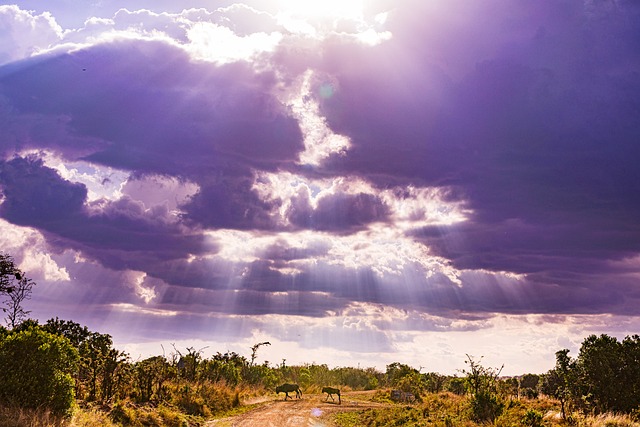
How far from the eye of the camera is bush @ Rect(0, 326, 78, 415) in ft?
57.6

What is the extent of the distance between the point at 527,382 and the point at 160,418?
94.8 metres

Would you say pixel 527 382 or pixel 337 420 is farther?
pixel 527 382

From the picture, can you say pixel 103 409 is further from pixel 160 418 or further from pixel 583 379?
pixel 583 379

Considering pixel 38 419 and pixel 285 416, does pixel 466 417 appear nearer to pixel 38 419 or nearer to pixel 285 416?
pixel 285 416

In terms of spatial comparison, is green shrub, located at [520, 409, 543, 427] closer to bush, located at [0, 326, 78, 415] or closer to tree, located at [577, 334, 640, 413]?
tree, located at [577, 334, 640, 413]

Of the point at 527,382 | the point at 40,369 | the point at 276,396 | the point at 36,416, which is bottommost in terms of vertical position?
the point at 527,382

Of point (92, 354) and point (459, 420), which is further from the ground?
point (92, 354)

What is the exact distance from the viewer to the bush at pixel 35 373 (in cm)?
1755

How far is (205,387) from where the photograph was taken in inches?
1492

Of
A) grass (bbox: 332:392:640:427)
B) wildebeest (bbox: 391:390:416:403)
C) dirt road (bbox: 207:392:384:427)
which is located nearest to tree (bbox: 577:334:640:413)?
grass (bbox: 332:392:640:427)

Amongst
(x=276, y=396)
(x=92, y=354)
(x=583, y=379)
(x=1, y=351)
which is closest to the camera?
(x=1, y=351)

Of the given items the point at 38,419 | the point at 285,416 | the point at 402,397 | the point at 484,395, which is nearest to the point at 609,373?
the point at 484,395

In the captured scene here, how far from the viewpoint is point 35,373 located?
18141 mm

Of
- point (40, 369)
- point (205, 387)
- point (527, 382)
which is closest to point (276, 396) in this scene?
point (205, 387)
